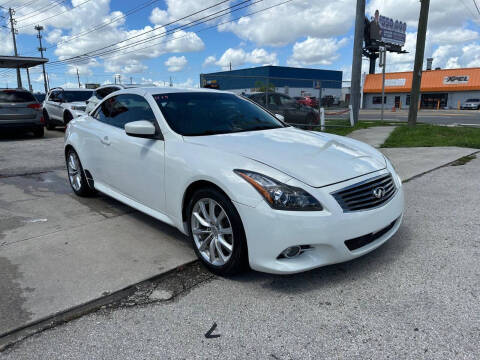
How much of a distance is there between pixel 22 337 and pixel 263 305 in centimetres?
154

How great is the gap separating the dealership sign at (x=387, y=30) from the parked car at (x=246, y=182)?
194 feet

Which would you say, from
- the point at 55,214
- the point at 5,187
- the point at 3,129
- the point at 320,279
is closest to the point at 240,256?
the point at 320,279

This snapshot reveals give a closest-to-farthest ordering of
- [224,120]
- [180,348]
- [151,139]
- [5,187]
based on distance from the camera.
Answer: [180,348] → [151,139] → [224,120] → [5,187]

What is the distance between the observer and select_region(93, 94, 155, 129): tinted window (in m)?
4.00

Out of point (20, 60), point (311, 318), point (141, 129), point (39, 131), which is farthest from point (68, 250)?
point (20, 60)

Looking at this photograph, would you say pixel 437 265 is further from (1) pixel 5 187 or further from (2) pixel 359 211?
(1) pixel 5 187

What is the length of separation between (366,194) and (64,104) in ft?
42.2

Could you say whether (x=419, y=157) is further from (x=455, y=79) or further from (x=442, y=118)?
(x=455, y=79)

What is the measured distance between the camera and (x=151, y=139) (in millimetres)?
3682

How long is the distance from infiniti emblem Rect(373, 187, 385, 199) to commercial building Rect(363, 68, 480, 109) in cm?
5148

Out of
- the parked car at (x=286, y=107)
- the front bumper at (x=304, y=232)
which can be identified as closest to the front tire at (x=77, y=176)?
the front bumper at (x=304, y=232)

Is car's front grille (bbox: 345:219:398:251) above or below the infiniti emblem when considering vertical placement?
below

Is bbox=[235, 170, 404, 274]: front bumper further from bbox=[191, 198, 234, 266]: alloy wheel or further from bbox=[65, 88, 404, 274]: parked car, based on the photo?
bbox=[191, 198, 234, 266]: alloy wheel

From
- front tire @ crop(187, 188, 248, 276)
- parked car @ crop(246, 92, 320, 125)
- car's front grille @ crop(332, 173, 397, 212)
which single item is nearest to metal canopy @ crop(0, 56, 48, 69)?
parked car @ crop(246, 92, 320, 125)
